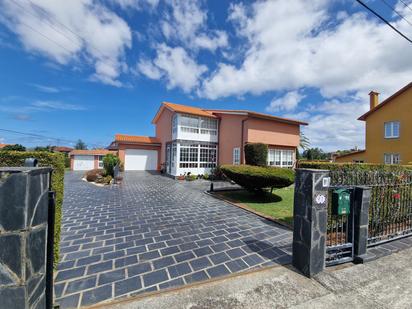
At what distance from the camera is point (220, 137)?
17.6 m

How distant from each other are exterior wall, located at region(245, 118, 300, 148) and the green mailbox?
36.0 feet

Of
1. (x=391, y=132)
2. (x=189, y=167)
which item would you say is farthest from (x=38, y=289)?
(x=391, y=132)

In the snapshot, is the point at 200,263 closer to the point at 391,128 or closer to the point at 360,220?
the point at 360,220

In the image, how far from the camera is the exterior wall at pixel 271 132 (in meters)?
14.6

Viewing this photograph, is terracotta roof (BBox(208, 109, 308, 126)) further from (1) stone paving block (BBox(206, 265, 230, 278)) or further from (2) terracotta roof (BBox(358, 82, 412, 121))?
(1) stone paving block (BBox(206, 265, 230, 278))

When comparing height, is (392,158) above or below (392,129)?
below

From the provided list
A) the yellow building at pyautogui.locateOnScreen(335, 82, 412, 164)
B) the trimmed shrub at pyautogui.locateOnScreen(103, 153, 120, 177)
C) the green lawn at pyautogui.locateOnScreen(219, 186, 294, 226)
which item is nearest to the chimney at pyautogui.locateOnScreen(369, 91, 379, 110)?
the yellow building at pyautogui.locateOnScreen(335, 82, 412, 164)

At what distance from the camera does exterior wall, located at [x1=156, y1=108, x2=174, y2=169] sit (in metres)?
18.9

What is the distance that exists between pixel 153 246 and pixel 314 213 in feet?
10.2

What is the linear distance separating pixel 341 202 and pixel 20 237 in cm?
434

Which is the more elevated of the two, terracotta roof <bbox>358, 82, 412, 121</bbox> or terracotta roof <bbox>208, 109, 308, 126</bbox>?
terracotta roof <bbox>358, 82, 412, 121</bbox>

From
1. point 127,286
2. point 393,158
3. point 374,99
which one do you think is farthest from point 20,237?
point 374,99

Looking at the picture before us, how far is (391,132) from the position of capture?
1747 cm

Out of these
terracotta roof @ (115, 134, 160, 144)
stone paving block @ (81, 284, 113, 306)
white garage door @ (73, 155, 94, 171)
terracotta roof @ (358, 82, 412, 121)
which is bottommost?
stone paving block @ (81, 284, 113, 306)
